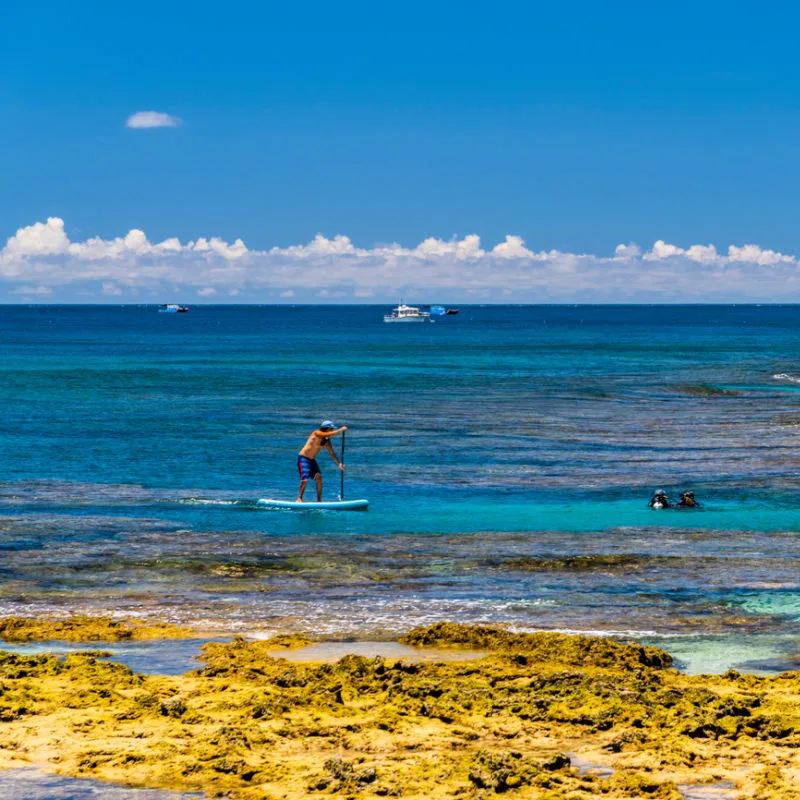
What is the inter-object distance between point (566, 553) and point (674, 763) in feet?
38.9

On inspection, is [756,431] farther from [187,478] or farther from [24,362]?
[24,362]

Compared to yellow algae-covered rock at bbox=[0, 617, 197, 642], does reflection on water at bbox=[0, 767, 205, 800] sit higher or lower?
higher

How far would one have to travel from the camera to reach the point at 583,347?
130 metres

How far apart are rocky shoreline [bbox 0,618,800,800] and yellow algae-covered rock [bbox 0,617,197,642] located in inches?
42.0

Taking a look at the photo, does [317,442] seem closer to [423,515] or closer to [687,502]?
[423,515]

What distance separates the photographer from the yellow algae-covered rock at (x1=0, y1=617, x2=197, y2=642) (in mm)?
16891

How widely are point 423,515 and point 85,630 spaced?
1180 centimetres

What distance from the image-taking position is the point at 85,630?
17203 mm

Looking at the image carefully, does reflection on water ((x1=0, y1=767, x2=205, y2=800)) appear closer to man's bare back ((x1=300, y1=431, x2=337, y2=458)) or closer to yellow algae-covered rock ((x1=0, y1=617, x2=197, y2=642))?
yellow algae-covered rock ((x1=0, y1=617, x2=197, y2=642))

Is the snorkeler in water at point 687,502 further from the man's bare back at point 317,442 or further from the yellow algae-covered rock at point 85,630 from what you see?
the yellow algae-covered rock at point 85,630

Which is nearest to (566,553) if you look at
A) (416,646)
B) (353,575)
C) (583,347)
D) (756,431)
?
(353,575)

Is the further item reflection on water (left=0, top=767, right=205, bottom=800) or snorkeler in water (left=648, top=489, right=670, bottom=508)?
snorkeler in water (left=648, top=489, right=670, bottom=508)

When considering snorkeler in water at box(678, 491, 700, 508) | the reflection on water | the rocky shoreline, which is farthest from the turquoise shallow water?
the reflection on water

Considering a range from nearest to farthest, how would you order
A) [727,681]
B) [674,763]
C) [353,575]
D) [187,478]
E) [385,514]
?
[674,763]
[727,681]
[353,575]
[385,514]
[187,478]
